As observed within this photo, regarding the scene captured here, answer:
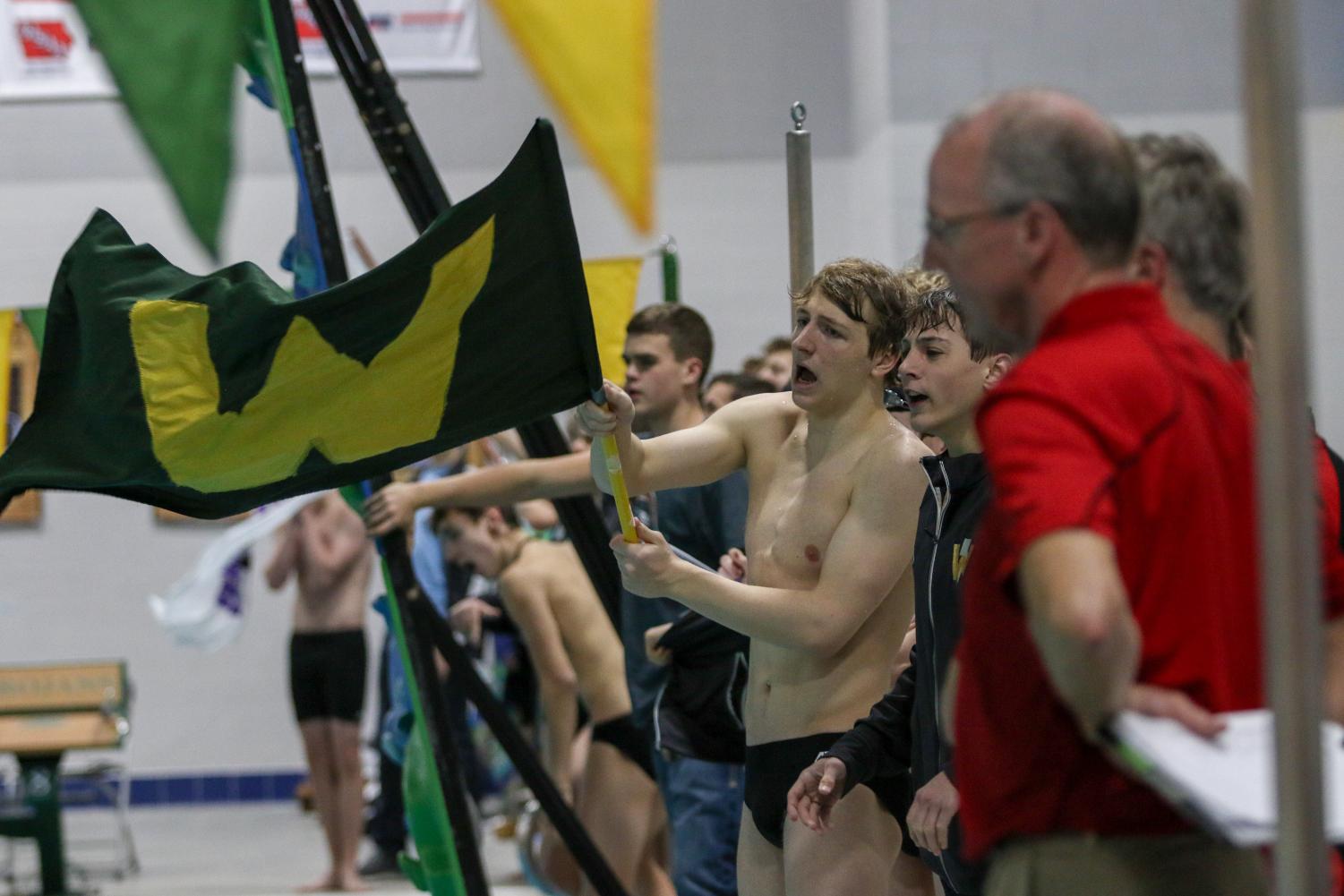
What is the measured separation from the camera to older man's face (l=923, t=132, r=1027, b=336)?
1.92m

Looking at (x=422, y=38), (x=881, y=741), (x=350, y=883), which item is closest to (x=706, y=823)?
(x=881, y=741)

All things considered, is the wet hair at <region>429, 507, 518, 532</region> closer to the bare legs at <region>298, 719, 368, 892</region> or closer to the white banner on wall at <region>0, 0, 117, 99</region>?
the bare legs at <region>298, 719, 368, 892</region>

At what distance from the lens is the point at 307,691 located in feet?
29.5

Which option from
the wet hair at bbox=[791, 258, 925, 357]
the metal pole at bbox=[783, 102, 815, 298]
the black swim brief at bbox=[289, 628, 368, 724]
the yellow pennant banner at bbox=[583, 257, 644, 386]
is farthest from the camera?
the black swim brief at bbox=[289, 628, 368, 724]

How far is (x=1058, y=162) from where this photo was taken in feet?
6.21

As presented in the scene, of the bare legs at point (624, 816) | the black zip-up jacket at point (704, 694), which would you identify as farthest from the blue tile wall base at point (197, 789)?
the black zip-up jacket at point (704, 694)

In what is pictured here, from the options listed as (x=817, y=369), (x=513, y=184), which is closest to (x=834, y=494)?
(x=817, y=369)

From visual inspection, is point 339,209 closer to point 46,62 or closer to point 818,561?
point 46,62

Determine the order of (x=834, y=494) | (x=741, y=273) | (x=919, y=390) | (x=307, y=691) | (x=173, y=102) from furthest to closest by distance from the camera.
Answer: (x=741, y=273), (x=307, y=691), (x=173, y=102), (x=834, y=494), (x=919, y=390)

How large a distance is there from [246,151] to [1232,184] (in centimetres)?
1080

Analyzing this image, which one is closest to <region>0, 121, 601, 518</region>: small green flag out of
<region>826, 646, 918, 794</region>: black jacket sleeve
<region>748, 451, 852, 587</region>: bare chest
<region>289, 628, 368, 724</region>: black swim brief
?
<region>748, 451, 852, 587</region>: bare chest

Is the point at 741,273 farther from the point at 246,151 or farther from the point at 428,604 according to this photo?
the point at 428,604

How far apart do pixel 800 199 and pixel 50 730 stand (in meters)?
5.91

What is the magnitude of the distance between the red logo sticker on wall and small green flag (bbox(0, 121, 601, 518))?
8790 mm
